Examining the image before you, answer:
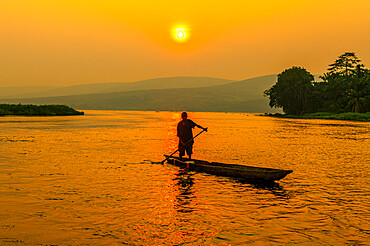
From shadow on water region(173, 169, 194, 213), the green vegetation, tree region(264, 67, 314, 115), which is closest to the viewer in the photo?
shadow on water region(173, 169, 194, 213)

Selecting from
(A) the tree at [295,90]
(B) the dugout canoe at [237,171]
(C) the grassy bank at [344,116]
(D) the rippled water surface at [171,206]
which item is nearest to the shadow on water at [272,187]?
(D) the rippled water surface at [171,206]

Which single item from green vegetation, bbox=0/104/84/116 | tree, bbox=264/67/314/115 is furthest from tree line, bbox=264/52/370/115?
green vegetation, bbox=0/104/84/116

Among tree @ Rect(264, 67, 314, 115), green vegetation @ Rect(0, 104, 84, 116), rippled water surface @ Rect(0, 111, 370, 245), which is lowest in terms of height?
rippled water surface @ Rect(0, 111, 370, 245)

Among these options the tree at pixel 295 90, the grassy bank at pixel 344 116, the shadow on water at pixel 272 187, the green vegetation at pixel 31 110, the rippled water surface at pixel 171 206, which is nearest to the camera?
the rippled water surface at pixel 171 206

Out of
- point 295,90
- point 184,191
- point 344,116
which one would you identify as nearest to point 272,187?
point 184,191

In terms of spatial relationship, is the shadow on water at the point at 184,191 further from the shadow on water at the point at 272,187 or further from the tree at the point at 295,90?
the tree at the point at 295,90

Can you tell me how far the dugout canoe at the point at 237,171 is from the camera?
16031 millimetres

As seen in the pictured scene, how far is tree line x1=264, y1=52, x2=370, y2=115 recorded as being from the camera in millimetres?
112688

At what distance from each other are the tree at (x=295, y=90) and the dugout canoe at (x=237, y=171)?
119353 mm

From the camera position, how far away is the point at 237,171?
1745 centimetres

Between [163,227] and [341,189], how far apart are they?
927cm

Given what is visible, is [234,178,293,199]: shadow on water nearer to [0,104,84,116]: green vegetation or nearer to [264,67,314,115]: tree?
[0,104,84,116]: green vegetation

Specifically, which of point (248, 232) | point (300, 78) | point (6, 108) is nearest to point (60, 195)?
point (248, 232)

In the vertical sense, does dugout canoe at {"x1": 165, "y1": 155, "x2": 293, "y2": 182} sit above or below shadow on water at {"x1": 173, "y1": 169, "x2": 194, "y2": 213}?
above
